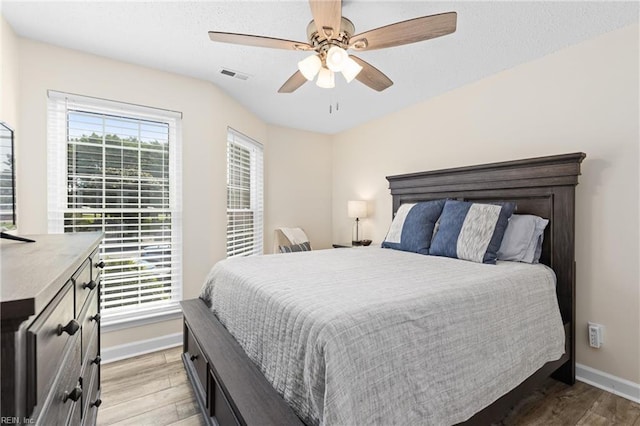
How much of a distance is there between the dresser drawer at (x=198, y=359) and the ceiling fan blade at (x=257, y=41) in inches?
70.6

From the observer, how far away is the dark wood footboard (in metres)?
1.11

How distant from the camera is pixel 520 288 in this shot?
5.59 feet

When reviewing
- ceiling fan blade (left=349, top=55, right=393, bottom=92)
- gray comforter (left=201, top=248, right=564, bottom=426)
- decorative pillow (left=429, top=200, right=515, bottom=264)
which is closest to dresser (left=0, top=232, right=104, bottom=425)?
gray comforter (left=201, top=248, right=564, bottom=426)

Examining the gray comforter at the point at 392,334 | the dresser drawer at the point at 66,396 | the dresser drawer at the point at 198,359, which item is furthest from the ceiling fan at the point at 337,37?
the dresser drawer at the point at 198,359

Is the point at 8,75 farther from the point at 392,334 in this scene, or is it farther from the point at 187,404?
the point at 392,334

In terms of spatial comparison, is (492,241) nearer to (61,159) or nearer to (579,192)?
(579,192)

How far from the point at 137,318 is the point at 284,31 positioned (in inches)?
104

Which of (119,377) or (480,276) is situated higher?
(480,276)

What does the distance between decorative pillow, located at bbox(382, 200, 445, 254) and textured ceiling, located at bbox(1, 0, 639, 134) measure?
123 cm

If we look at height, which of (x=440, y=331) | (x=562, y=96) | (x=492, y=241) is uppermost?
(x=562, y=96)

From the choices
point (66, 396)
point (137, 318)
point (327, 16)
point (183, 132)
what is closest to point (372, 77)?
point (327, 16)

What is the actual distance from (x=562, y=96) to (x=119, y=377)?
4043mm

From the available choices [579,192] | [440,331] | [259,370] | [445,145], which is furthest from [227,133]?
[579,192]

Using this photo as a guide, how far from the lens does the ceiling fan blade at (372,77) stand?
6.53 ft
